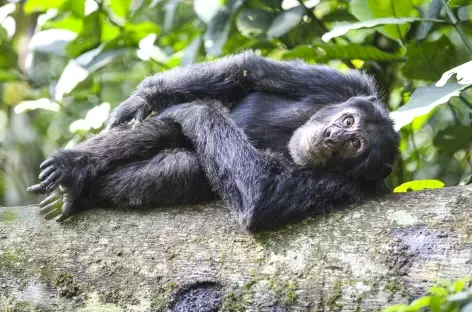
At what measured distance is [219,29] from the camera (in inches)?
219

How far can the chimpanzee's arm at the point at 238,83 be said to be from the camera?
446 centimetres

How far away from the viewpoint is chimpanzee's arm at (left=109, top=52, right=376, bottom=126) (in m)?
4.46

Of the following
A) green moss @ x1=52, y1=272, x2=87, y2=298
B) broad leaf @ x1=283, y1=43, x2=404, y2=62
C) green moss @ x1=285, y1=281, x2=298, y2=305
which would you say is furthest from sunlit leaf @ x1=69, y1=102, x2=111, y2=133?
green moss @ x1=285, y1=281, x2=298, y2=305

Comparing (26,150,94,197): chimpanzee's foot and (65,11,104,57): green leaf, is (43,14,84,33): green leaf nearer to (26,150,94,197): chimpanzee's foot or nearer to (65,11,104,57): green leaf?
(65,11,104,57): green leaf

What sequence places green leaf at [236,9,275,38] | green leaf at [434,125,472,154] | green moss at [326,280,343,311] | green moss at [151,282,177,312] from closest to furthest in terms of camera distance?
green moss at [326,280,343,311]
green moss at [151,282,177,312]
green leaf at [434,125,472,154]
green leaf at [236,9,275,38]

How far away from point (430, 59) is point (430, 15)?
1.25 feet

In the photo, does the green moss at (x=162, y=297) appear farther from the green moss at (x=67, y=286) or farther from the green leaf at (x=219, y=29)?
the green leaf at (x=219, y=29)

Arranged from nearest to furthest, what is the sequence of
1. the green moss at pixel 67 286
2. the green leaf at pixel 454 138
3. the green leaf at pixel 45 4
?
the green moss at pixel 67 286, the green leaf at pixel 454 138, the green leaf at pixel 45 4

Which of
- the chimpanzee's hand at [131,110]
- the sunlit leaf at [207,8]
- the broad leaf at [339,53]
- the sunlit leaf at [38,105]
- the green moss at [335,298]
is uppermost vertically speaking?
the sunlit leaf at [207,8]

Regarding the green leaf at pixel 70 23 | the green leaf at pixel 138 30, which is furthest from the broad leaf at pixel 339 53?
the green leaf at pixel 70 23

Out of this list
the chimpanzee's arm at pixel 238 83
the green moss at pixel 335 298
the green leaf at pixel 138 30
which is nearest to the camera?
the green moss at pixel 335 298

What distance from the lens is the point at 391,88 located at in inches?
242

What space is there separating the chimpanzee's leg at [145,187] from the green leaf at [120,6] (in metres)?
2.38

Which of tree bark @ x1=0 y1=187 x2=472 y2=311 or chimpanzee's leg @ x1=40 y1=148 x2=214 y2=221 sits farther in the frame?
chimpanzee's leg @ x1=40 y1=148 x2=214 y2=221
